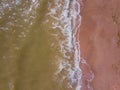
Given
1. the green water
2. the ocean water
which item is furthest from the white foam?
the green water

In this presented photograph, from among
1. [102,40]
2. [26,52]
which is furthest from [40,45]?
[102,40]

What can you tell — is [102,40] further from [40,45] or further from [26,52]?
[26,52]

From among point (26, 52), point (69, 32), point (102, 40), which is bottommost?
point (26, 52)

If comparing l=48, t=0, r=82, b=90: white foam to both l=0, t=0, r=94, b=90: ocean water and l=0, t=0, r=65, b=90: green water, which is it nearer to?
l=0, t=0, r=94, b=90: ocean water

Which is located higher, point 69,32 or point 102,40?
point 69,32

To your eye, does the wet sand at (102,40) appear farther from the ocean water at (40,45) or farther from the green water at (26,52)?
the green water at (26,52)

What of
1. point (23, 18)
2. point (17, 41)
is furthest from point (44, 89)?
point (23, 18)

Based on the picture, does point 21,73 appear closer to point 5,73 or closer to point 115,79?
point 5,73
